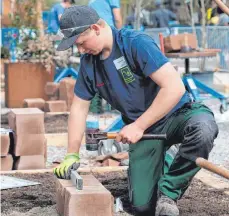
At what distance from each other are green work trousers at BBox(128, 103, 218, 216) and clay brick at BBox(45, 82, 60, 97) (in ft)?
20.9

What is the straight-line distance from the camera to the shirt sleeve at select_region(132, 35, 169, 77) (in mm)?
4859

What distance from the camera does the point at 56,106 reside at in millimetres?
11141

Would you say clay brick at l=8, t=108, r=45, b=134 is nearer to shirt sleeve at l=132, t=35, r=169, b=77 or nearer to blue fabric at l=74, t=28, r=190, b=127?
blue fabric at l=74, t=28, r=190, b=127

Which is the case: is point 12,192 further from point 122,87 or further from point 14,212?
point 122,87

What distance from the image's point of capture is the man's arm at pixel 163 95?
4820 millimetres

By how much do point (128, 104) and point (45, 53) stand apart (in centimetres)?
711

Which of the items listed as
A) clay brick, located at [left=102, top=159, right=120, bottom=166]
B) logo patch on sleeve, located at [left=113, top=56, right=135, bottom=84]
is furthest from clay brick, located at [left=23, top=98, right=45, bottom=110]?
logo patch on sleeve, located at [left=113, top=56, right=135, bottom=84]

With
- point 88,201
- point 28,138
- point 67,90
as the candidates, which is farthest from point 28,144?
point 67,90

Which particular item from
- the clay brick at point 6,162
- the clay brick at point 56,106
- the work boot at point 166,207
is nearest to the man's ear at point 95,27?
the work boot at point 166,207

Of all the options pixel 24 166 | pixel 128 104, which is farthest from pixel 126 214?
pixel 24 166

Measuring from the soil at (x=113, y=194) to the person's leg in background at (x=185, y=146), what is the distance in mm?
248

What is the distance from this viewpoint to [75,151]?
519cm

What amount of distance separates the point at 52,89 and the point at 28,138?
200 inches

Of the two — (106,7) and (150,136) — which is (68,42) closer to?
(150,136)
